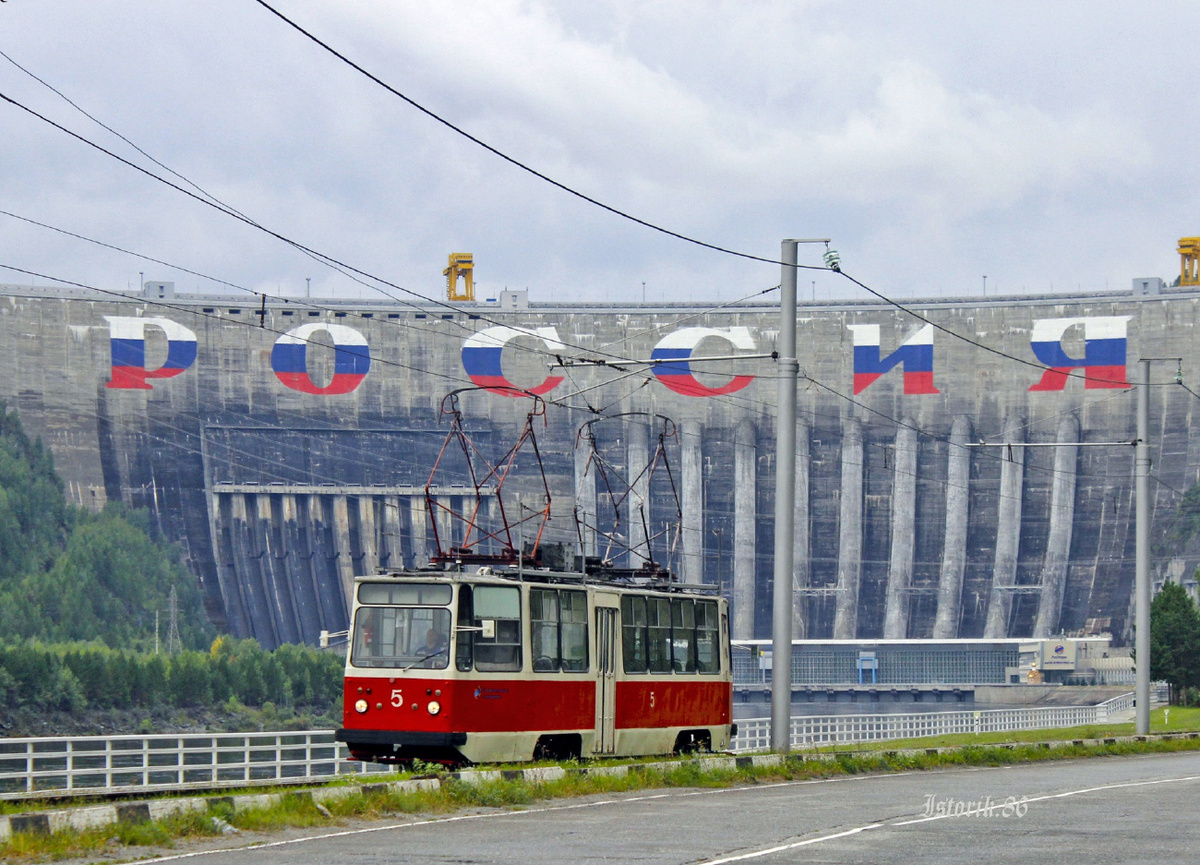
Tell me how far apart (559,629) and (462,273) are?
424ft

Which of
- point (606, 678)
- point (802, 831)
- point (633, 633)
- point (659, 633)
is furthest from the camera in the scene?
point (659, 633)

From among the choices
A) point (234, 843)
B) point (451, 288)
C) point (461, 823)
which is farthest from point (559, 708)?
point (451, 288)

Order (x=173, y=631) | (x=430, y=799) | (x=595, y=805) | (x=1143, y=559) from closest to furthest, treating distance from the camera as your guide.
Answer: (x=430, y=799) < (x=595, y=805) < (x=1143, y=559) < (x=173, y=631)

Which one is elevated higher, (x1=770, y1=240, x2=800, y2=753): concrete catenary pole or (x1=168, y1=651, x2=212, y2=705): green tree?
(x1=770, y1=240, x2=800, y2=753): concrete catenary pole

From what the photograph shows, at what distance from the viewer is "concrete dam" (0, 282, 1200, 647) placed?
138 metres

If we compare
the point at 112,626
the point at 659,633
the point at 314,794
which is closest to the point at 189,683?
the point at 112,626

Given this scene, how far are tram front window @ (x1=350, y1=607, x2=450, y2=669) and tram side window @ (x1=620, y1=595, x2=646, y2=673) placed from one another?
4.72 m

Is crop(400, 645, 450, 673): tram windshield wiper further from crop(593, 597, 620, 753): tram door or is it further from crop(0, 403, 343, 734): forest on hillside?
crop(0, 403, 343, 734): forest on hillside

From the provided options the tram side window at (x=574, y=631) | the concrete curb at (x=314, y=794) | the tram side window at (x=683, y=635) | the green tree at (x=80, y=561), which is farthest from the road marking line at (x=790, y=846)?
the green tree at (x=80, y=561)

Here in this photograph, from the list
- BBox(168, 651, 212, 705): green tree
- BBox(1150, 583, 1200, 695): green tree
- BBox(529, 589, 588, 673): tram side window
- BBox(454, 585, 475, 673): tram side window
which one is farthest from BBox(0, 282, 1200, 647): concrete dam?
BBox(454, 585, 475, 673): tram side window

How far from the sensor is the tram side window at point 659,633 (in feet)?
95.5

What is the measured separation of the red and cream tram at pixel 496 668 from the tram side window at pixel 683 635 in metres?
1.07

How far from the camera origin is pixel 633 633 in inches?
1123

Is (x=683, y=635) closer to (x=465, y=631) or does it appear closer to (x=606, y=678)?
(x=606, y=678)
